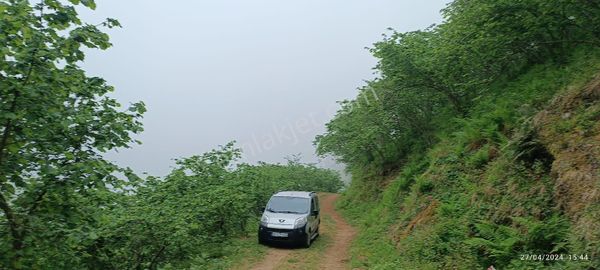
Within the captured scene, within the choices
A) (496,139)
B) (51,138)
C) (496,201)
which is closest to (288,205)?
(496,139)

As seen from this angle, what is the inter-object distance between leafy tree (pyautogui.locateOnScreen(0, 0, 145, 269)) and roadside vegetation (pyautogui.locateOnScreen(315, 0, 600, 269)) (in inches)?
237

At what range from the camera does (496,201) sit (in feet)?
25.9

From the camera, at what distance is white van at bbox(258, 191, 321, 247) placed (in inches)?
486

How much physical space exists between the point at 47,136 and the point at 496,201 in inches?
302

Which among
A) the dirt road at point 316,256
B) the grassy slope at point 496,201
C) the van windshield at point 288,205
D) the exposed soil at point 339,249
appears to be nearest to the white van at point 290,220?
the van windshield at point 288,205

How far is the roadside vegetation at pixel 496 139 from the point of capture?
6.36 metres

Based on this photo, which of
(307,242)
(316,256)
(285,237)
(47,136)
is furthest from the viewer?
(307,242)

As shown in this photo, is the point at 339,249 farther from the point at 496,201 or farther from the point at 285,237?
the point at 496,201

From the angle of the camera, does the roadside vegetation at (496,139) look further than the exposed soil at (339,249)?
No

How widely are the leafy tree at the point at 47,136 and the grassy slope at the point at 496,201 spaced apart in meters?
5.99

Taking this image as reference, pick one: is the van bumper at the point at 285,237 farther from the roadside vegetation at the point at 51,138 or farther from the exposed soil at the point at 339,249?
the roadside vegetation at the point at 51,138

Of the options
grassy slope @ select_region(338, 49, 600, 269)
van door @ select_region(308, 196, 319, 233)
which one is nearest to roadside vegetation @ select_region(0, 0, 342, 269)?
grassy slope @ select_region(338, 49, 600, 269)

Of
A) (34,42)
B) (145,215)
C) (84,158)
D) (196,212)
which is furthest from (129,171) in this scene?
(196,212)

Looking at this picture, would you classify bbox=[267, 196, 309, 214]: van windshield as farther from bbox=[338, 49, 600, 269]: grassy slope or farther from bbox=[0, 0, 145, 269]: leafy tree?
bbox=[0, 0, 145, 269]: leafy tree
